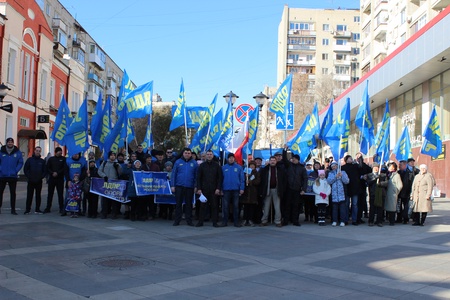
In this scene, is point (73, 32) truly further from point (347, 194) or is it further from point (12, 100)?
point (347, 194)

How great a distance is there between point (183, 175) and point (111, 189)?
213 cm

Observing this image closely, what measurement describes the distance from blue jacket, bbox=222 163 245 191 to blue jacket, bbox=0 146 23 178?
567cm

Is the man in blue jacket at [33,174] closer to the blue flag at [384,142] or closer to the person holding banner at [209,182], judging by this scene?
the person holding banner at [209,182]

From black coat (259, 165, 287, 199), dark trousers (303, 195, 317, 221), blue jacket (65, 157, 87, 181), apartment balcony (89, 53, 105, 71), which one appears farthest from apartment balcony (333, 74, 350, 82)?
blue jacket (65, 157, 87, 181)

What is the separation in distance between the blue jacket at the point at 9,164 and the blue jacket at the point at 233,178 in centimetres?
567

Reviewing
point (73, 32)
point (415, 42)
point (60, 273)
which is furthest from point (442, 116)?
point (73, 32)

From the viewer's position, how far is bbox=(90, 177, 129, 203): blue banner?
13.0 meters

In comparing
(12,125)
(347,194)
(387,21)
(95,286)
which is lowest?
(95,286)

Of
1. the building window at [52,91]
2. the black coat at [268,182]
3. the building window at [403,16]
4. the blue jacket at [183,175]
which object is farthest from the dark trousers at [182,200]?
the building window at [403,16]

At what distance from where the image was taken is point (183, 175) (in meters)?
12.4

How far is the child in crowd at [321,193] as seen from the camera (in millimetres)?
13180

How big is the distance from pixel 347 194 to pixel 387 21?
33.7 meters

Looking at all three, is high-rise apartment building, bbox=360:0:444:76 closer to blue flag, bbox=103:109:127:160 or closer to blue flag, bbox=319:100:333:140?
blue flag, bbox=319:100:333:140

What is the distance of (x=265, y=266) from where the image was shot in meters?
7.62
